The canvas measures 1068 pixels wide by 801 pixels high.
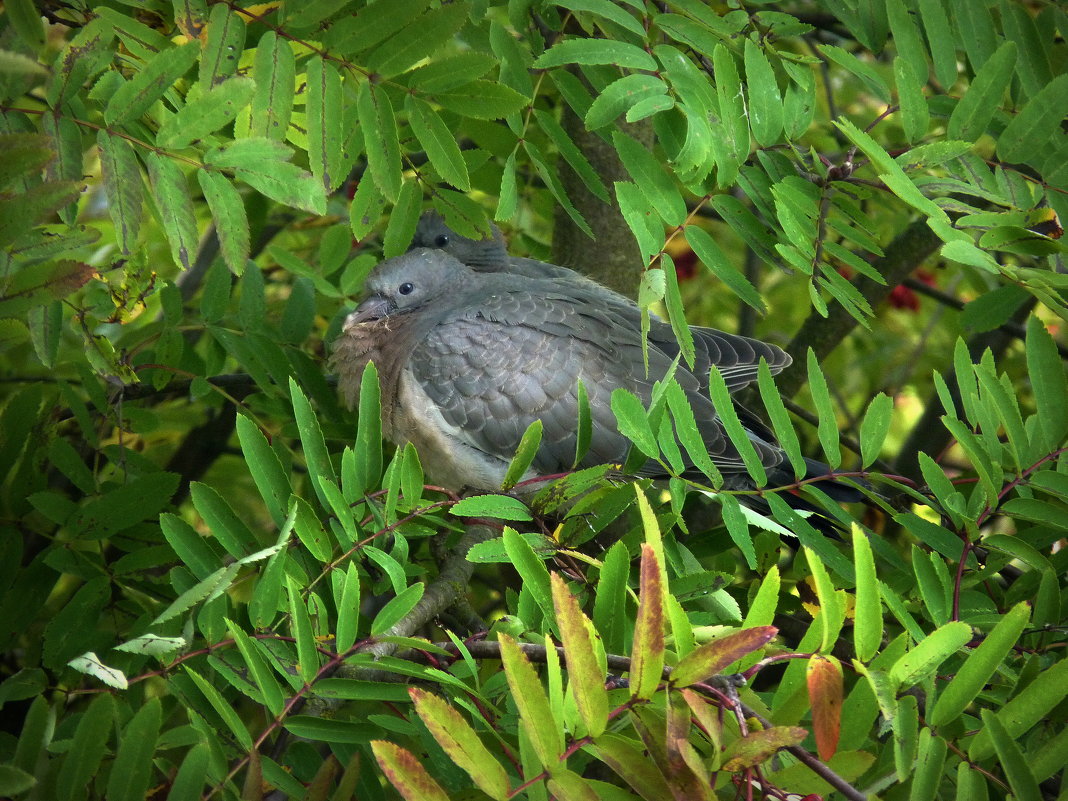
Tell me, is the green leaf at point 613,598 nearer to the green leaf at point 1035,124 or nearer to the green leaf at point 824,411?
→ the green leaf at point 824,411

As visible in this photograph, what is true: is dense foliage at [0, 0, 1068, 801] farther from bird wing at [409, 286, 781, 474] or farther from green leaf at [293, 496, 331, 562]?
bird wing at [409, 286, 781, 474]

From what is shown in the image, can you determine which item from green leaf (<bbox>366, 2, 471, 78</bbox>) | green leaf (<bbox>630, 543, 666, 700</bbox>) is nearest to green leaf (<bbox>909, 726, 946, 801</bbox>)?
green leaf (<bbox>630, 543, 666, 700</bbox>)

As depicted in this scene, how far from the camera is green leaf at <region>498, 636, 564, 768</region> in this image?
126 centimetres

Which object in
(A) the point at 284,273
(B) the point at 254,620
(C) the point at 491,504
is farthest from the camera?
(A) the point at 284,273

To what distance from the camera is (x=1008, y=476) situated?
76.9 inches

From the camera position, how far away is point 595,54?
6.51ft

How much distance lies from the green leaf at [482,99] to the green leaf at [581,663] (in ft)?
3.97

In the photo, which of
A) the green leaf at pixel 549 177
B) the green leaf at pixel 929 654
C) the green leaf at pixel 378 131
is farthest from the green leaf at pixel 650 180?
the green leaf at pixel 929 654

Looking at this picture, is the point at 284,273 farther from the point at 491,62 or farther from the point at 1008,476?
the point at 1008,476

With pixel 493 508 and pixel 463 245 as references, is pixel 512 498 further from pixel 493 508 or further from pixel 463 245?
pixel 463 245

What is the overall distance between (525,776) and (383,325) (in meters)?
2.29

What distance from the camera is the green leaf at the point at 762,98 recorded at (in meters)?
2.05

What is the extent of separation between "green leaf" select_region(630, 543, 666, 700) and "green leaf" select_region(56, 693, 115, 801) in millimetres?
836

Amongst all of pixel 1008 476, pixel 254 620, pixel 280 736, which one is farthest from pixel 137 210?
pixel 1008 476
